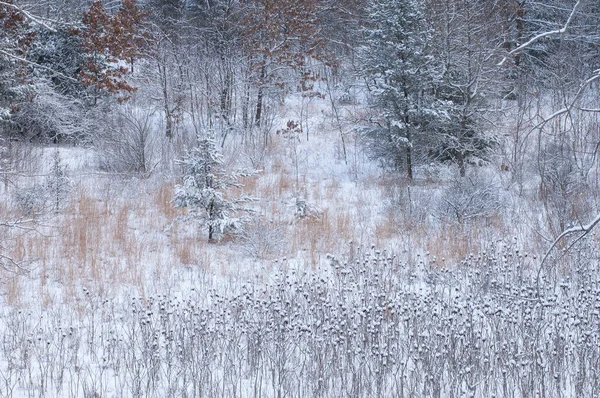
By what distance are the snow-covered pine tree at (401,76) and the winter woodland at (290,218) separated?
6cm

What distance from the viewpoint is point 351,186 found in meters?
14.1

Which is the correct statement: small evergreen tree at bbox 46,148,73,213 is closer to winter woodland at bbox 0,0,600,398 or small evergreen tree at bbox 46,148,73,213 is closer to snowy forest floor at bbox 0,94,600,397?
winter woodland at bbox 0,0,600,398

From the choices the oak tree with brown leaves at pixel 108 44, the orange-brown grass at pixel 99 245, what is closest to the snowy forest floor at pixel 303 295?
the orange-brown grass at pixel 99 245

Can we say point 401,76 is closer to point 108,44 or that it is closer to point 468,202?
point 468,202

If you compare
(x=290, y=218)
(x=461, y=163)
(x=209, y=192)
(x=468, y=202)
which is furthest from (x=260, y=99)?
(x=468, y=202)

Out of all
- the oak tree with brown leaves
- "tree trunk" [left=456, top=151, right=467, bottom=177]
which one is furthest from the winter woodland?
the oak tree with brown leaves

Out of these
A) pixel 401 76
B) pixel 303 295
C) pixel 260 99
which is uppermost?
pixel 260 99

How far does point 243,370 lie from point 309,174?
9632 mm

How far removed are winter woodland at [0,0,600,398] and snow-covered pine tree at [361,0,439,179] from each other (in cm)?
6

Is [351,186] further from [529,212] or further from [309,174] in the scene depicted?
[529,212]

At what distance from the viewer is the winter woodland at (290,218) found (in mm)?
5578

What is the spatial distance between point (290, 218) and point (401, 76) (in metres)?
5.02

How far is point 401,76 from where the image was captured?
47.4ft

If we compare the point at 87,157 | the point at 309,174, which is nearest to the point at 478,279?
the point at 309,174
